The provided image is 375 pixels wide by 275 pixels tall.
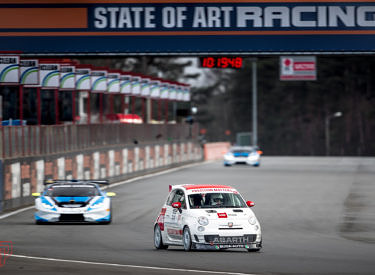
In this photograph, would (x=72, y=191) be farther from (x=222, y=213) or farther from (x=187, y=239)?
(x=222, y=213)

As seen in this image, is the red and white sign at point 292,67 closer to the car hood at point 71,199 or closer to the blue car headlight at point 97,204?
the blue car headlight at point 97,204

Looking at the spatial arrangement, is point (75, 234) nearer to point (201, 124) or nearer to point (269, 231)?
point (269, 231)

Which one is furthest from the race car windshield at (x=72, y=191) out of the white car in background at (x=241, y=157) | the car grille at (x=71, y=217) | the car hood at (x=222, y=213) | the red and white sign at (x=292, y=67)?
the white car in background at (x=241, y=157)

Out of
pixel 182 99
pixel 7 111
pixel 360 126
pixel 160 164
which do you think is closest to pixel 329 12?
pixel 7 111

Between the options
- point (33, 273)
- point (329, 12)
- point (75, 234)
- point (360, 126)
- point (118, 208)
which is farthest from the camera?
point (360, 126)

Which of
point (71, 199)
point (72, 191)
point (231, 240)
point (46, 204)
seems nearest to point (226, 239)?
point (231, 240)

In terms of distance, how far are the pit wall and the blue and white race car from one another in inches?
181

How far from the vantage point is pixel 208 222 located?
1862 cm

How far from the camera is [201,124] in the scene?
161 m

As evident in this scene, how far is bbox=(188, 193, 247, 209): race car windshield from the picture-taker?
19375mm

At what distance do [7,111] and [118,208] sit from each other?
541 inches

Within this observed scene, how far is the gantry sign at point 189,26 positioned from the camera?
22.0m

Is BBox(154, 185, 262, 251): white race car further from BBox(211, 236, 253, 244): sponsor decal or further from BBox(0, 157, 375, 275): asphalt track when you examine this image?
BBox(0, 157, 375, 275): asphalt track

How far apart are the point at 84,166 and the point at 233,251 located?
2475cm
